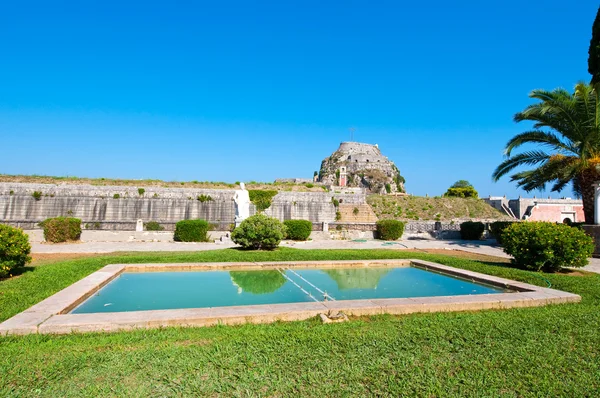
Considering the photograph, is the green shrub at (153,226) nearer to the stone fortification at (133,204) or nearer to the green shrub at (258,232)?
the stone fortification at (133,204)

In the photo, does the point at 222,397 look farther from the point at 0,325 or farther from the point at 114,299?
the point at 114,299

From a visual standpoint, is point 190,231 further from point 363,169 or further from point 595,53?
point 363,169

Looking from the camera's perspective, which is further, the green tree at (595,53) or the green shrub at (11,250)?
the green tree at (595,53)

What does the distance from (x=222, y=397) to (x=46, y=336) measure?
2148 mm

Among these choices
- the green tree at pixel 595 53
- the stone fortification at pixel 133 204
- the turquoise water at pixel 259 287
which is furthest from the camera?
the stone fortification at pixel 133 204

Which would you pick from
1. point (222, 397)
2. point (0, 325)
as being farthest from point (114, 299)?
point (222, 397)

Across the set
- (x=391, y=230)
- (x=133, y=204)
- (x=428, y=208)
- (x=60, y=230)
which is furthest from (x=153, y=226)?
(x=428, y=208)

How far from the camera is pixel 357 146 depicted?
6550 cm

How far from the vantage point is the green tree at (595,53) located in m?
10.4

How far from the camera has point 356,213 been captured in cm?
2700

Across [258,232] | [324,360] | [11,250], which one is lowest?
[324,360]

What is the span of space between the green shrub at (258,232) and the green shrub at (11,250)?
5730mm

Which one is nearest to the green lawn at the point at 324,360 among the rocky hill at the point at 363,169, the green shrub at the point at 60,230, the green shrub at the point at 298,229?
the green shrub at the point at 60,230

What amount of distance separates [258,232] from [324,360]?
856cm
